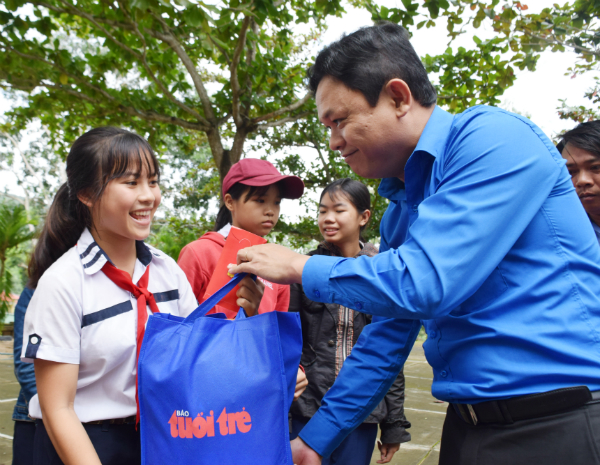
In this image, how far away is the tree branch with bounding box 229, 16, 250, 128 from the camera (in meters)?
4.55

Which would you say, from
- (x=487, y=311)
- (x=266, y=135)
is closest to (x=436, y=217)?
(x=487, y=311)

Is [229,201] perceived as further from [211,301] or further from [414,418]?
[414,418]

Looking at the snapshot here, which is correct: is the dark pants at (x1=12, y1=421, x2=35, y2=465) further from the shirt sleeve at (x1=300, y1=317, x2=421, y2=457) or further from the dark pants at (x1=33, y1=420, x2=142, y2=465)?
the shirt sleeve at (x1=300, y1=317, x2=421, y2=457)

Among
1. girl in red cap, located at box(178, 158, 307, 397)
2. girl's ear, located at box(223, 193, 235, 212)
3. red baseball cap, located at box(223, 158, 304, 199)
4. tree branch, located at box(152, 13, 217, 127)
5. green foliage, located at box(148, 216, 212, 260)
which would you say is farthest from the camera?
green foliage, located at box(148, 216, 212, 260)

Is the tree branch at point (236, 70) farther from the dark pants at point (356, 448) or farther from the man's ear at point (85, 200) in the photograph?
the dark pants at point (356, 448)

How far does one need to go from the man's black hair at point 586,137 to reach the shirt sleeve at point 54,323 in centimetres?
215

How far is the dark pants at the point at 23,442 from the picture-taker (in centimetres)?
191

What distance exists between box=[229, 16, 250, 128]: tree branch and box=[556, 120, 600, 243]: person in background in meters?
3.22

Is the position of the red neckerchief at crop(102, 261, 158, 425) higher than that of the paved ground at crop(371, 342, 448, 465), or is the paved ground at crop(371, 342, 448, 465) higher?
the red neckerchief at crop(102, 261, 158, 425)

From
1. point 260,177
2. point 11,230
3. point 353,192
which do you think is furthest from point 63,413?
point 11,230

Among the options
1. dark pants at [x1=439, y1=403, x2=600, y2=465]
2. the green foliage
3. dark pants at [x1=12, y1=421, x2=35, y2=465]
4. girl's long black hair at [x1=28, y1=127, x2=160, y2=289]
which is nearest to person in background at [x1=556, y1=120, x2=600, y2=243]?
dark pants at [x1=439, y1=403, x2=600, y2=465]

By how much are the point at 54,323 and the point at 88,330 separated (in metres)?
0.09

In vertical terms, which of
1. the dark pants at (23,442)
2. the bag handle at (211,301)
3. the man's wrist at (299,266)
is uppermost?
the man's wrist at (299,266)

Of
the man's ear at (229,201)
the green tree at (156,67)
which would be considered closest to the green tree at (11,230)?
the green tree at (156,67)
